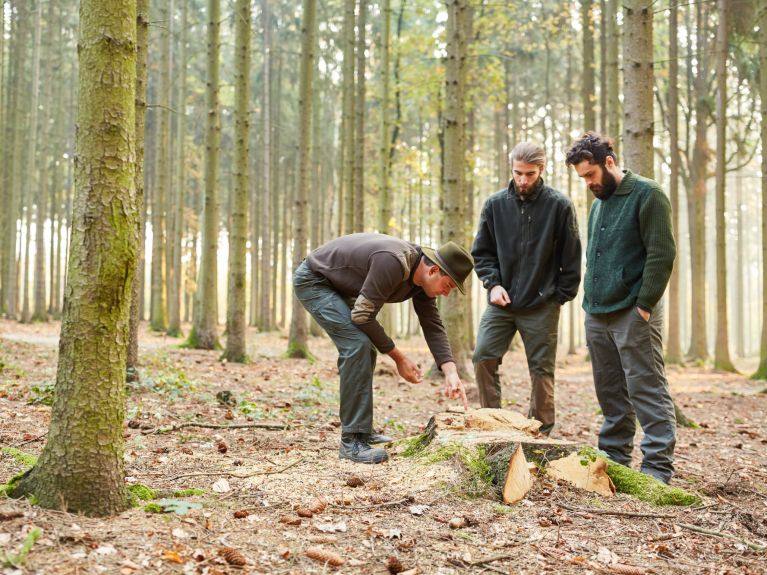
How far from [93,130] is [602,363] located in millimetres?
3768

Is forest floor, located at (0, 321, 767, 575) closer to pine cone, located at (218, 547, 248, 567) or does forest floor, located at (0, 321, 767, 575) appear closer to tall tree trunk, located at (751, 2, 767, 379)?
pine cone, located at (218, 547, 248, 567)

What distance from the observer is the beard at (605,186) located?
4.68 metres

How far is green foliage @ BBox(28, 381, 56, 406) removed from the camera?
5.95 metres

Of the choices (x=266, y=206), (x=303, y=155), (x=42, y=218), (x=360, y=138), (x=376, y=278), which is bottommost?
(x=376, y=278)

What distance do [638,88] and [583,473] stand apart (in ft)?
15.0

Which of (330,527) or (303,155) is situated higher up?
(303,155)

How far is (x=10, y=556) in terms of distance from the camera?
241 centimetres

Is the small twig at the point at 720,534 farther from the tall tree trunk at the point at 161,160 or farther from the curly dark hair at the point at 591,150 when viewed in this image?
the tall tree trunk at the point at 161,160

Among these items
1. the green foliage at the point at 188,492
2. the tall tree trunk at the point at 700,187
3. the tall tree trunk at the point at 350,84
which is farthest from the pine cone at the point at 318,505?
the tall tree trunk at the point at 700,187

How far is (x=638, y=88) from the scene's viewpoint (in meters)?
6.87

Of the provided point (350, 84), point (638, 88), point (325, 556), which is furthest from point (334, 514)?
point (350, 84)

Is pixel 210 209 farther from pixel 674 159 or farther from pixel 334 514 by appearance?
pixel 674 159

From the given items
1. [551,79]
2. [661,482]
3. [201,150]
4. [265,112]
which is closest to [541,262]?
[661,482]

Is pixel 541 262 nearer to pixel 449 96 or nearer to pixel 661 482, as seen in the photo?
pixel 661 482
